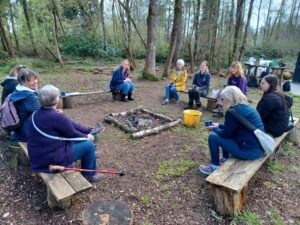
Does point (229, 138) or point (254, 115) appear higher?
point (254, 115)

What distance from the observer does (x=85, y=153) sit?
2.92m

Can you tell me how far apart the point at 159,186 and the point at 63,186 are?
Result: 4.02 feet

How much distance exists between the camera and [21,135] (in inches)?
133

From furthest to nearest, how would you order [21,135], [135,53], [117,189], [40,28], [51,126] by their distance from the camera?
[135,53] → [40,28] → [21,135] → [117,189] → [51,126]

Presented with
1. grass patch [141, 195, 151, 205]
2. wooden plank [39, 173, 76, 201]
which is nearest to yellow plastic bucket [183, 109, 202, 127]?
grass patch [141, 195, 151, 205]

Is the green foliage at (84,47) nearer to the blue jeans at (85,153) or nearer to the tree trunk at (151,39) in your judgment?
the tree trunk at (151,39)

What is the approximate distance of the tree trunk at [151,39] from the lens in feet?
29.6

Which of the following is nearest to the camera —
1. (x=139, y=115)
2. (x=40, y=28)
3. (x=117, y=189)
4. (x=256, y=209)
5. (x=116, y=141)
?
(x=256, y=209)

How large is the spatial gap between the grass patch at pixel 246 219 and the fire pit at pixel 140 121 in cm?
227

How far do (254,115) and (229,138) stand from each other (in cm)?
42

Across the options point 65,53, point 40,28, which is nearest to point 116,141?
point 40,28

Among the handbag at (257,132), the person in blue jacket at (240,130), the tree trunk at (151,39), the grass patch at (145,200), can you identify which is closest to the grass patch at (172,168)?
the grass patch at (145,200)

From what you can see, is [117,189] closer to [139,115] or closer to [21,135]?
[21,135]

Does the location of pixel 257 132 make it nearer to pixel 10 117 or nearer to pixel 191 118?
pixel 191 118
